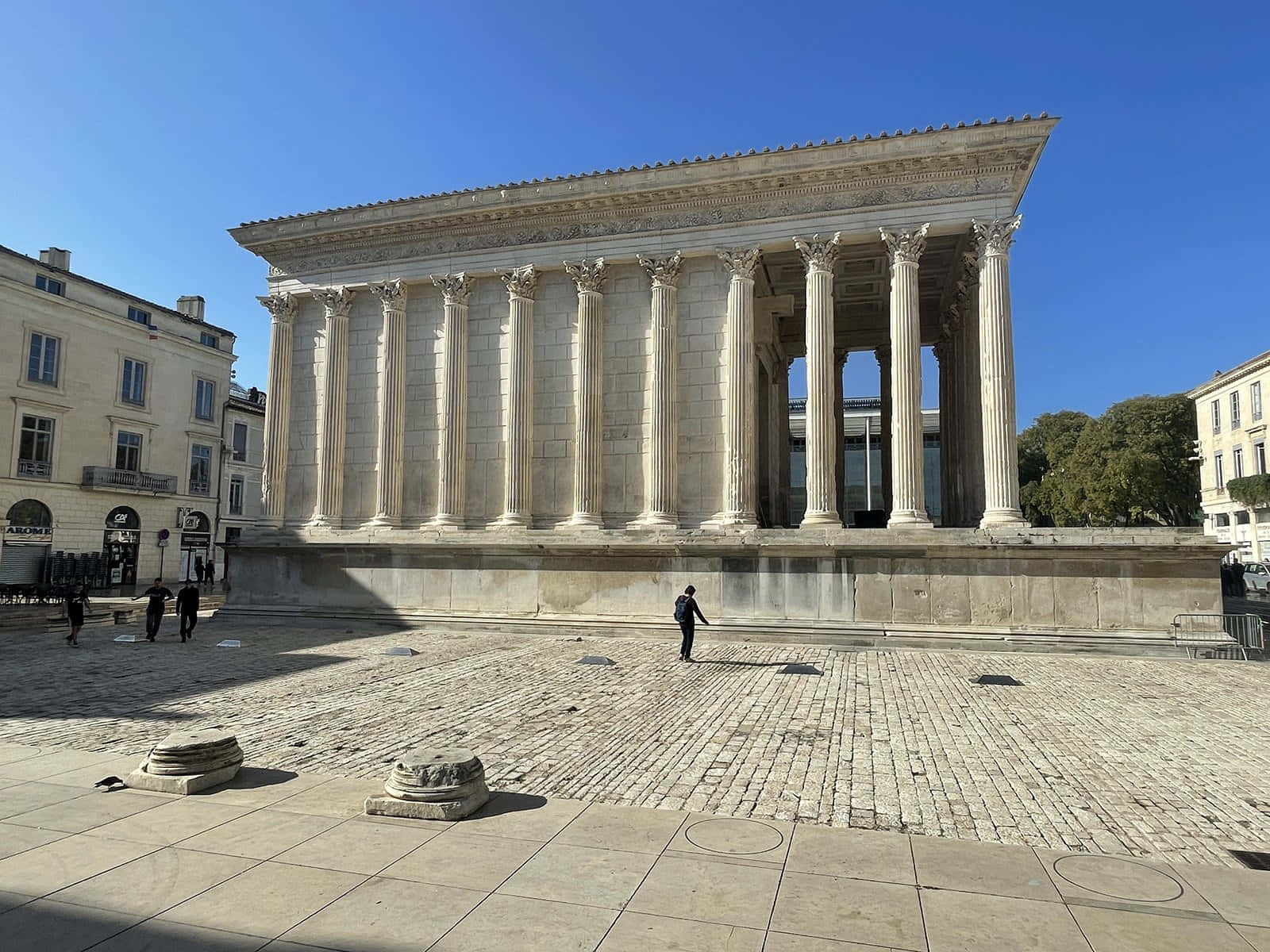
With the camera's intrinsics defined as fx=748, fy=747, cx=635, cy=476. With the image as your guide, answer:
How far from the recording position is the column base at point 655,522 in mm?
21734

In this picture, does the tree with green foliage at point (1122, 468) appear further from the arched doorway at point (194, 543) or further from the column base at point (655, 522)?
the arched doorway at point (194, 543)

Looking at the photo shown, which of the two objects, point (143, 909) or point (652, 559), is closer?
point (143, 909)

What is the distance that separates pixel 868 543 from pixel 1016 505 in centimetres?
411

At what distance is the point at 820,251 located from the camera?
21766mm

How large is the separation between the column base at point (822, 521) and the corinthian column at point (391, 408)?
43.2 feet

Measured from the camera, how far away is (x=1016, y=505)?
64.3 feet

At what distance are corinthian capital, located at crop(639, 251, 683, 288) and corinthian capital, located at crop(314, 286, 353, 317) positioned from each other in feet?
35.0

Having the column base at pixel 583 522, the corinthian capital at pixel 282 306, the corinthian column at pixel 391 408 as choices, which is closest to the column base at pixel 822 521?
the column base at pixel 583 522

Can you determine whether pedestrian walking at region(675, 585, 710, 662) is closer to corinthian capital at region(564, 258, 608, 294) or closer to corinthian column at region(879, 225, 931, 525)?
corinthian column at region(879, 225, 931, 525)

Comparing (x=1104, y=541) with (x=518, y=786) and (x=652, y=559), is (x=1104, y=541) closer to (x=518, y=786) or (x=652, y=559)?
(x=652, y=559)

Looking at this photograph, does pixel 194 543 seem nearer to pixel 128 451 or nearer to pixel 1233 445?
pixel 128 451

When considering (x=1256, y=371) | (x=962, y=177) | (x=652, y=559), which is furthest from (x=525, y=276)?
(x=1256, y=371)

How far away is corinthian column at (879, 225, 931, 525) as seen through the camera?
801 inches

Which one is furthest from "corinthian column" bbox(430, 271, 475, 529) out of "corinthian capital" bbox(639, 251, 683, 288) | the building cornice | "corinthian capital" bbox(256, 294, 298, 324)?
"corinthian capital" bbox(639, 251, 683, 288)
